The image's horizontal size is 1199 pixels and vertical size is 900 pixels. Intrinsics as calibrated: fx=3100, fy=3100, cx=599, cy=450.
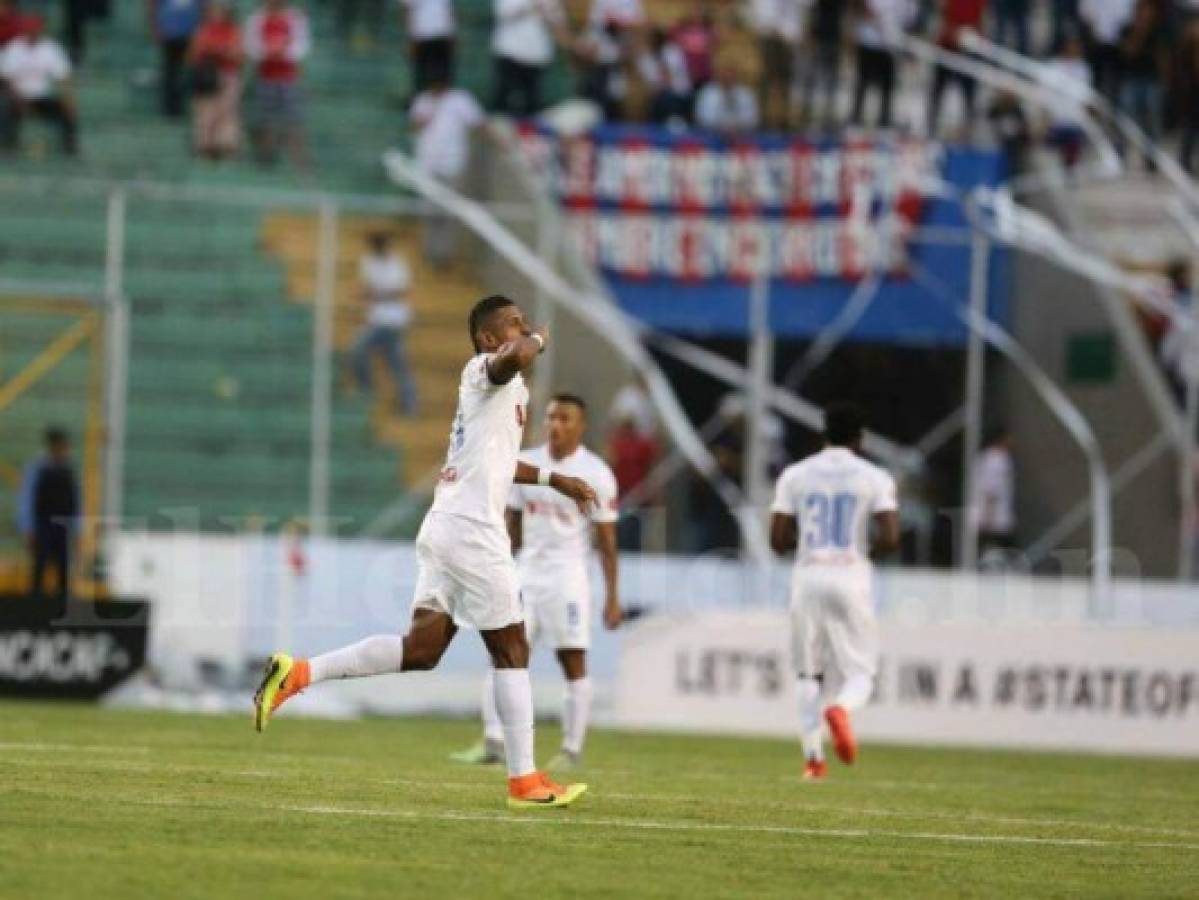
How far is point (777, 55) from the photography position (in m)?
32.1

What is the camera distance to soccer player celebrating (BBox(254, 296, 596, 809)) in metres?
13.3

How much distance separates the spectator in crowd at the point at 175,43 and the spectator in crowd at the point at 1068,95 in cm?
848

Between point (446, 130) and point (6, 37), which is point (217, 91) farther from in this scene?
point (446, 130)

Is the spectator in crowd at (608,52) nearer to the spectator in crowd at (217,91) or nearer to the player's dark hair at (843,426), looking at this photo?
the spectator in crowd at (217,91)

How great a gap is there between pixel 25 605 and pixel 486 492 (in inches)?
517

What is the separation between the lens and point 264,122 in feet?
100

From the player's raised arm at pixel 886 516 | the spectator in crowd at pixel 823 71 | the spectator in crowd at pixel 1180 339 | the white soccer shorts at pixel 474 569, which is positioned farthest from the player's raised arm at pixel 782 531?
the spectator in crowd at pixel 823 71

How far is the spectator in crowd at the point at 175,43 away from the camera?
102ft

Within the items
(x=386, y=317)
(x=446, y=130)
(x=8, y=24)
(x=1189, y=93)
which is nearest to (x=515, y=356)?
(x=386, y=317)

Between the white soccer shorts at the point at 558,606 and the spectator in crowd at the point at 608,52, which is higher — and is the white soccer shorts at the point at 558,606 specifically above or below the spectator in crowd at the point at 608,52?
below

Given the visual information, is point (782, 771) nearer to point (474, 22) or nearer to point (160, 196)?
point (160, 196)

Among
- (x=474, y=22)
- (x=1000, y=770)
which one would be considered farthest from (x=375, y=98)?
(x=1000, y=770)

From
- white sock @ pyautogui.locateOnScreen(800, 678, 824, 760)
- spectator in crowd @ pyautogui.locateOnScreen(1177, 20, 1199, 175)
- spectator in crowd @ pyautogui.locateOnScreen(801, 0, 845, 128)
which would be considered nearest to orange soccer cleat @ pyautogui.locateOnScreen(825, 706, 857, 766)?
white sock @ pyautogui.locateOnScreen(800, 678, 824, 760)

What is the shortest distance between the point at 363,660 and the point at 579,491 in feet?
4.38
